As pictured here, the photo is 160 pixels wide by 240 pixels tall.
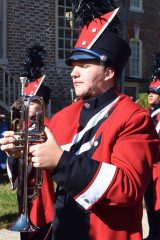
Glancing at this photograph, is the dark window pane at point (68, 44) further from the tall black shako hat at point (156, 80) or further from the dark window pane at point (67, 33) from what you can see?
the tall black shako hat at point (156, 80)

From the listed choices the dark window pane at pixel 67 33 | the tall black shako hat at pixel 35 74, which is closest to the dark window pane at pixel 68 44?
the dark window pane at pixel 67 33

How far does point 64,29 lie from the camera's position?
15195 millimetres

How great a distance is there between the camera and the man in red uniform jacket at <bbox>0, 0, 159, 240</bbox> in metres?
2.26

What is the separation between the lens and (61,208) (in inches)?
108

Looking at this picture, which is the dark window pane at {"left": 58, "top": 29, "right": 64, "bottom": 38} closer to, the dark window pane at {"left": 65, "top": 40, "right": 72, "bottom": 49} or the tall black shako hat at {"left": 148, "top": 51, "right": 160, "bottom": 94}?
the dark window pane at {"left": 65, "top": 40, "right": 72, "bottom": 49}

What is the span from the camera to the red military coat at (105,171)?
2.26 metres

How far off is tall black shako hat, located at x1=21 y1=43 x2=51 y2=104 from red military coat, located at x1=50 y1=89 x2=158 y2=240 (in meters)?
2.77

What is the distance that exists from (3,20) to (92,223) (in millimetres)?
11528

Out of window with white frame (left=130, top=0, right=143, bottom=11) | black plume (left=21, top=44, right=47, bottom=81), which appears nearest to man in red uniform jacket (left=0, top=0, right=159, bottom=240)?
black plume (left=21, top=44, right=47, bottom=81)

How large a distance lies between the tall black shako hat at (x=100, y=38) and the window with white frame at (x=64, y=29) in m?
12.1

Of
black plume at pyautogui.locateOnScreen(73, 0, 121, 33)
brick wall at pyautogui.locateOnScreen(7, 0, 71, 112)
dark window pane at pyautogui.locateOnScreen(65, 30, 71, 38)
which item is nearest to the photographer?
black plume at pyautogui.locateOnScreen(73, 0, 121, 33)

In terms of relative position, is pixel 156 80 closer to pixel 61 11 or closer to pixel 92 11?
pixel 92 11

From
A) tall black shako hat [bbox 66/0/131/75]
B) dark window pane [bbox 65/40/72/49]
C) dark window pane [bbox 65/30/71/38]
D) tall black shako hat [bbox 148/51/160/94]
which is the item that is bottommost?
tall black shako hat [bbox 148/51/160/94]

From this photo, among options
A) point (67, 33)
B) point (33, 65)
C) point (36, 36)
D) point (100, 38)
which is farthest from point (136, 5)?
point (100, 38)
